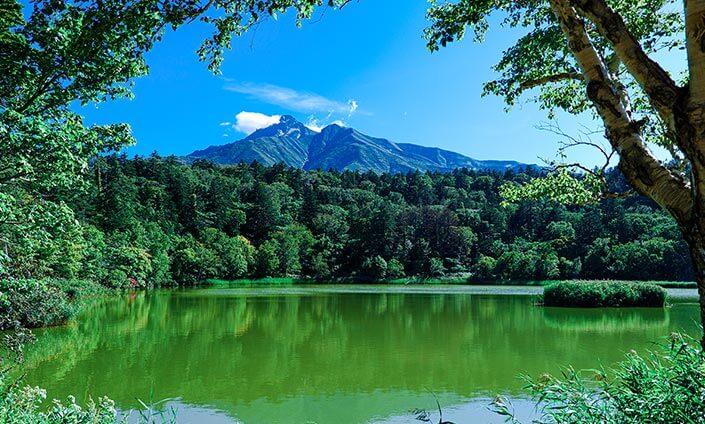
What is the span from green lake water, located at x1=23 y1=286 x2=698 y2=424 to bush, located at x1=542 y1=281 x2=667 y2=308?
2.82 metres

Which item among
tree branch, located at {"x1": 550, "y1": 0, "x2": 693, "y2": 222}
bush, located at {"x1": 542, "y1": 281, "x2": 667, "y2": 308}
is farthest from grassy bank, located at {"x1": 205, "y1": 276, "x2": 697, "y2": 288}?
tree branch, located at {"x1": 550, "y1": 0, "x2": 693, "y2": 222}

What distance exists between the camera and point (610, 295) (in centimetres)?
2409

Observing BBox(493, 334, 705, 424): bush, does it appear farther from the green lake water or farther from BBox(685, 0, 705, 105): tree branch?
BBox(685, 0, 705, 105): tree branch

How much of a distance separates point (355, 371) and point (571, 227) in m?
62.6

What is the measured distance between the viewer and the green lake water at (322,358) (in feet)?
26.4

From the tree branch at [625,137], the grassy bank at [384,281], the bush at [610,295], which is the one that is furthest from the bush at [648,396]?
the grassy bank at [384,281]

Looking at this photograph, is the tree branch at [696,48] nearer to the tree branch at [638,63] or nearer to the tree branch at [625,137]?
the tree branch at [638,63]

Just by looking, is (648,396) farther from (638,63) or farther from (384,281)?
(384,281)

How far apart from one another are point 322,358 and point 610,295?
17558 millimetres

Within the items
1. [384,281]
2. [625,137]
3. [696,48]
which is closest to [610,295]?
[625,137]

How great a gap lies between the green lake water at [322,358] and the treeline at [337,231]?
70.4ft

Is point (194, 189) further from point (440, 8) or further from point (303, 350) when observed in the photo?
point (440, 8)

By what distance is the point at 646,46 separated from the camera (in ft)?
15.4

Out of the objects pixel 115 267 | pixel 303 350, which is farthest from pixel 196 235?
pixel 303 350
